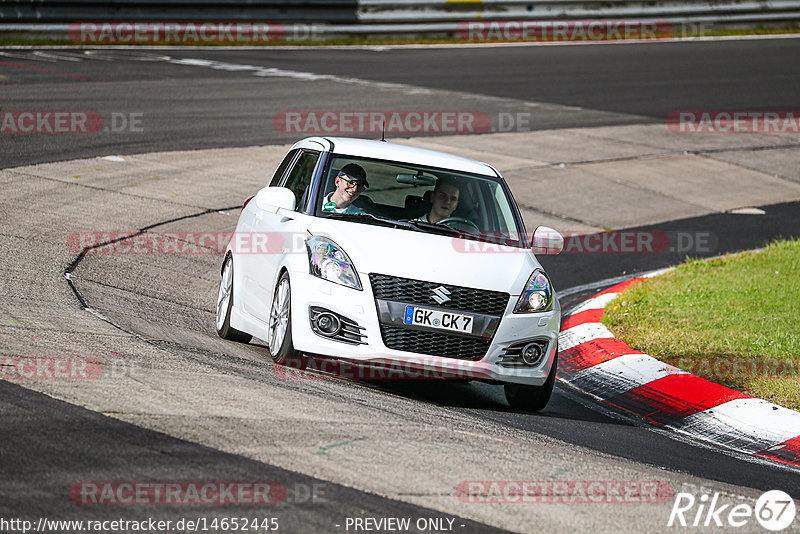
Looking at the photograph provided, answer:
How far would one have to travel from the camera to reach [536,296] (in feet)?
23.7

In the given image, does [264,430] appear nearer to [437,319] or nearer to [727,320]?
[437,319]

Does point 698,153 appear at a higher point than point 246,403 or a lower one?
higher

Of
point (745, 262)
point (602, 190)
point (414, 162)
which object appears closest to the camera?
point (414, 162)

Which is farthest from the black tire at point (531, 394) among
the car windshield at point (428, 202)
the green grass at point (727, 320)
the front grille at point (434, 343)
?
the green grass at point (727, 320)

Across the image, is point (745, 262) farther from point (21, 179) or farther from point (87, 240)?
point (21, 179)

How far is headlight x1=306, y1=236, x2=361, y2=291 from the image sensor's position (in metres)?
6.89

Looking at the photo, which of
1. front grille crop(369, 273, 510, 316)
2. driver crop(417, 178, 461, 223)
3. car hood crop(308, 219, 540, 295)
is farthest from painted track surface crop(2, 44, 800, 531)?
driver crop(417, 178, 461, 223)

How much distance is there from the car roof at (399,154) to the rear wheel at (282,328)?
1.33 metres

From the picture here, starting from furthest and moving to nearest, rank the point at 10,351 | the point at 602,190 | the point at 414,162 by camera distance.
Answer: the point at 602,190 < the point at 414,162 < the point at 10,351

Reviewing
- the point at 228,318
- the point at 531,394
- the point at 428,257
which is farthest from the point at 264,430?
the point at 228,318

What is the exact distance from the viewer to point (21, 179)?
499 inches

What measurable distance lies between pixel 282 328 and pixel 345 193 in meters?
1.20

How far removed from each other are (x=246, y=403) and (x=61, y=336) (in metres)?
1.62

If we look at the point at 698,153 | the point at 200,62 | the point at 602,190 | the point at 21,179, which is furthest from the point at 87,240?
the point at 200,62
